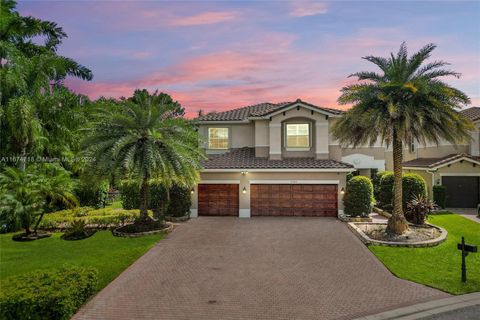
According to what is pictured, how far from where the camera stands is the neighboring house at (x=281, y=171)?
2006 centimetres

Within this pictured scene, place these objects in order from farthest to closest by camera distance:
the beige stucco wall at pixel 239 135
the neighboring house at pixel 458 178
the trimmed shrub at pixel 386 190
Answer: the beige stucco wall at pixel 239 135 → the neighboring house at pixel 458 178 → the trimmed shrub at pixel 386 190

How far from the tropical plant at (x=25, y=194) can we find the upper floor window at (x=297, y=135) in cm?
1401

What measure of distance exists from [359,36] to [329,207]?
1035 centimetres

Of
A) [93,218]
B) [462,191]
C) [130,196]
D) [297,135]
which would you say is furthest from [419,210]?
[130,196]

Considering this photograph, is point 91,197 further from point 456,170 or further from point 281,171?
point 456,170

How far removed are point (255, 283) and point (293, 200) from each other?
11.3 m

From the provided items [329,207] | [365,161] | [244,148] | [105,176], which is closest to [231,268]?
[105,176]

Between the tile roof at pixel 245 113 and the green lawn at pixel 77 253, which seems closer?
the green lawn at pixel 77 253

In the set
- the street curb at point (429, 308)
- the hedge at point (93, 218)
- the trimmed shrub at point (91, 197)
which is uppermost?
the trimmed shrub at point (91, 197)

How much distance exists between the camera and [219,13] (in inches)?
579

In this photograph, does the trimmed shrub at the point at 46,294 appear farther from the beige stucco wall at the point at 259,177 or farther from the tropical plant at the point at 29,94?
the beige stucco wall at the point at 259,177

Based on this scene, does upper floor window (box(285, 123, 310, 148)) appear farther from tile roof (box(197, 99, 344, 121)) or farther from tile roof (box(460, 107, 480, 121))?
tile roof (box(460, 107, 480, 121))

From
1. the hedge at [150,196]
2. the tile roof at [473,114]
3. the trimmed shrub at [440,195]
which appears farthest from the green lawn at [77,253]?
the tile roof at [473,114]

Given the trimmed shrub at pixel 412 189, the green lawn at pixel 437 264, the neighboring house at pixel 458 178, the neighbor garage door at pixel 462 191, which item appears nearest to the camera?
the green lawn at pixel 437 264
